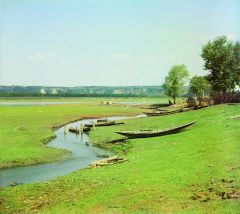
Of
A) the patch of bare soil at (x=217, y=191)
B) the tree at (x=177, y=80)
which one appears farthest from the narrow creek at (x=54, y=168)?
the tree at (x=177, y=80)

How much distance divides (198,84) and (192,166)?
11929cm

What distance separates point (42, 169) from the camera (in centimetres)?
3303

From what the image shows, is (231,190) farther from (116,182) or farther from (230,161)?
(116,182)

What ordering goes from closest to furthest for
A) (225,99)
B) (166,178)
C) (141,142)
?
1. (166,178)
2. (141,142)
3. (225,99)

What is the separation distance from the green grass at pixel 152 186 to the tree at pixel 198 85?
4298 inches

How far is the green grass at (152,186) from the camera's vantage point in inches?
728

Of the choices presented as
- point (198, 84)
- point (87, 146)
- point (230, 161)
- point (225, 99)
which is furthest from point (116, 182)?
point (198, 84)

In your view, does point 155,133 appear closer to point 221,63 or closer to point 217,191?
point 217,191

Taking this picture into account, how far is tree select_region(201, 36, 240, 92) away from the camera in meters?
85.9

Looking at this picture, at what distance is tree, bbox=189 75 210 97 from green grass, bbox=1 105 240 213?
10917 centimetres

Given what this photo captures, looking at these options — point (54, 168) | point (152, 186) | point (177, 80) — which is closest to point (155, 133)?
point (54, 168)

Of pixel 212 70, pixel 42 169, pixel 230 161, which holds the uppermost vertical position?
pixel 212 70

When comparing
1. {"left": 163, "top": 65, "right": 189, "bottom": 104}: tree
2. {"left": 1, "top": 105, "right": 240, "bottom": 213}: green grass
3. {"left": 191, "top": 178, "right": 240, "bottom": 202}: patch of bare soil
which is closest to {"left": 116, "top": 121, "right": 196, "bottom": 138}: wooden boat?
{"left": 1, "top": 105, "right": 240, "bottom": 213}: green grass

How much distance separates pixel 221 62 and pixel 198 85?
54.9m
